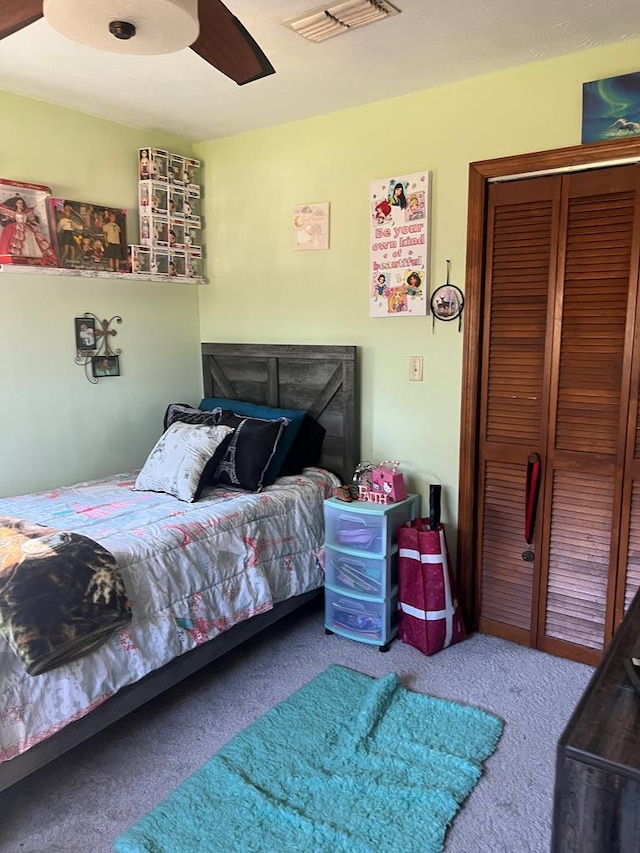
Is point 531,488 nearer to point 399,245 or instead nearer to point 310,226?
point 399,245

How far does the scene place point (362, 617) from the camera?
8.99 ft

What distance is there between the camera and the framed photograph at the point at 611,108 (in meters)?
2.22

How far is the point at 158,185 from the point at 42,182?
0.59m

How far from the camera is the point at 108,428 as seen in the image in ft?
10.6

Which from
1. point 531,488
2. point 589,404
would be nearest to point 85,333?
point 531,488

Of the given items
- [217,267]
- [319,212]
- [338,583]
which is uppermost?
[319,212]

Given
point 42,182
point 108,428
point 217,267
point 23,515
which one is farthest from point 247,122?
point 23,515

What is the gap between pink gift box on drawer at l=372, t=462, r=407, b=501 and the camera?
2732mm

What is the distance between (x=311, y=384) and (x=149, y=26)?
77.8 inches

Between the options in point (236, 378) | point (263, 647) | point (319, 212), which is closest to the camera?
point (263, 647)

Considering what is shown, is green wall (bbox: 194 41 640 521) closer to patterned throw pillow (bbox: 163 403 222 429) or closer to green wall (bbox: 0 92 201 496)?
green wall (bbox: 0 92 201 496)

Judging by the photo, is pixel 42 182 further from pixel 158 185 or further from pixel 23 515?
pixel 23 515

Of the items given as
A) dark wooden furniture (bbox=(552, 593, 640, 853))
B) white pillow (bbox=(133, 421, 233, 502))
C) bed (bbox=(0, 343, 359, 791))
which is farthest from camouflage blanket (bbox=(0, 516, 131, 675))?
dark wooden furniture (bbox=(552, 593, 640, 853))

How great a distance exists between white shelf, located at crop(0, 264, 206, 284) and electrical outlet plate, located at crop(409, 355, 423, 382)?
54.9 inches
